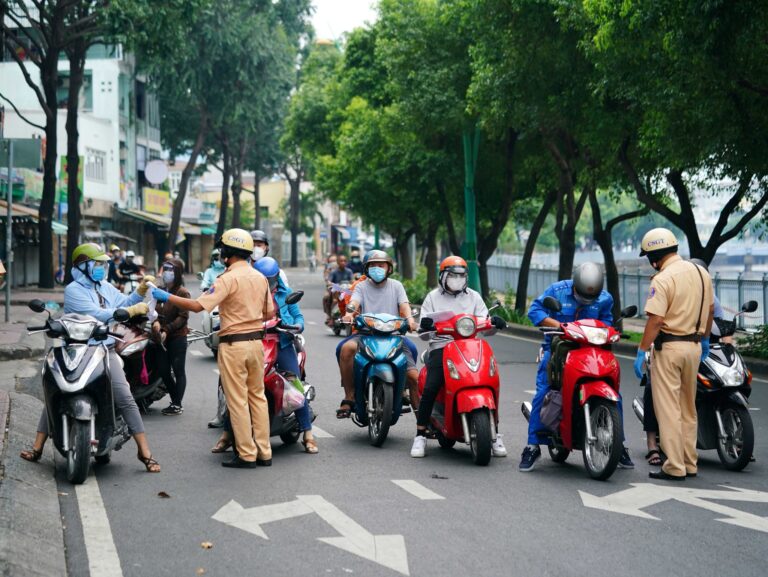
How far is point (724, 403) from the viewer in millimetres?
8797

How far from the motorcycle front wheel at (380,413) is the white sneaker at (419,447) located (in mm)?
322

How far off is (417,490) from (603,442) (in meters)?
1.31

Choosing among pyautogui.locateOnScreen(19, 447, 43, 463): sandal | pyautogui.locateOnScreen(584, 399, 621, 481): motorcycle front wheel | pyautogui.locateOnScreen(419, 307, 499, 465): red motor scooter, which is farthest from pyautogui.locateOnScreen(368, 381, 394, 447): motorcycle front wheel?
pyautogui.locateOnScreen(19, 447, 43, 463): sandal

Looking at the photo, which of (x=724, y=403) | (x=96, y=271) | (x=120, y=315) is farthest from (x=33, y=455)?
(x=724, y=403)

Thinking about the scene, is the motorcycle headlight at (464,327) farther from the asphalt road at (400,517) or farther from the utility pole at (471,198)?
the utility pole at (471,198)

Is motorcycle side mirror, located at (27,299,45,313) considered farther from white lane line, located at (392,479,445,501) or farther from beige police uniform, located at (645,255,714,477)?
beige police uniform, located at (645,255,714,477)

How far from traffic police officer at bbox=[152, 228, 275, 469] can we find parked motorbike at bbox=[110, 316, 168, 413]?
2399 mm

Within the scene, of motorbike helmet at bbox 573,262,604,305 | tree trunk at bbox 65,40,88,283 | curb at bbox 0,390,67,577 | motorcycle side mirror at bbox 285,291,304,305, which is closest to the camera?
curb at bbox 0,390,67,577

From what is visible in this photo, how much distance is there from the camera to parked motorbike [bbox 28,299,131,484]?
307 inches

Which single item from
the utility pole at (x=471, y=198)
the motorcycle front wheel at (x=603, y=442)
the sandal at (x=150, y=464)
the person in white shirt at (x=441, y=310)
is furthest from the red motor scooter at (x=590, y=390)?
the utility pole at (x=471, y=198)

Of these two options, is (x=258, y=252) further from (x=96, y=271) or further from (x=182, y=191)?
(x=182, y=191)

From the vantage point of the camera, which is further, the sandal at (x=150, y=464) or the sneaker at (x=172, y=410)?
the sneaker at (x=172, y=410)

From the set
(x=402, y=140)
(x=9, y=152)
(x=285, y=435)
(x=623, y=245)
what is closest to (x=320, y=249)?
(x=623, y=245)

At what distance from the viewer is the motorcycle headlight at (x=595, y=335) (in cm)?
812
